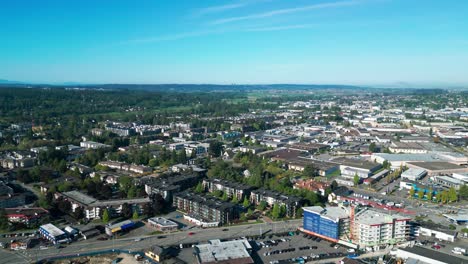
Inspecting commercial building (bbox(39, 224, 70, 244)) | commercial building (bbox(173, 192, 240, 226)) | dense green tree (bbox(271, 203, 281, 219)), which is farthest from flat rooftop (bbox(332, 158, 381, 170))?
commercial building (bbox(39, 224, 70, 244))

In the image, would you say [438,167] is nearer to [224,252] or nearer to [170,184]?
[170,184]

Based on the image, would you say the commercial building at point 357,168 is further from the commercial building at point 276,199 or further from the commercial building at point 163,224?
the commercial building at point 163,224

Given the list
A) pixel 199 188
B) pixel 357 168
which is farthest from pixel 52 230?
pixel 357 168

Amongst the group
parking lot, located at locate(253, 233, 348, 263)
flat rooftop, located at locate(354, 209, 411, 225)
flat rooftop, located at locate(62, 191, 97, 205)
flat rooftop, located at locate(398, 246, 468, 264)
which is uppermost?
flat rooftop, located at locate(354, 209, 411, 225)

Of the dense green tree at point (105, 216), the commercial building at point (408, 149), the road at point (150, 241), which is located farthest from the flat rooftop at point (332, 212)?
the commercial building at point (408, 149)

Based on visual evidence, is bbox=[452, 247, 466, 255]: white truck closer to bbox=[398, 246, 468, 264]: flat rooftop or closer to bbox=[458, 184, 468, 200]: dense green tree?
bbox=[398, 246, 468, 264]: flat rooftop
